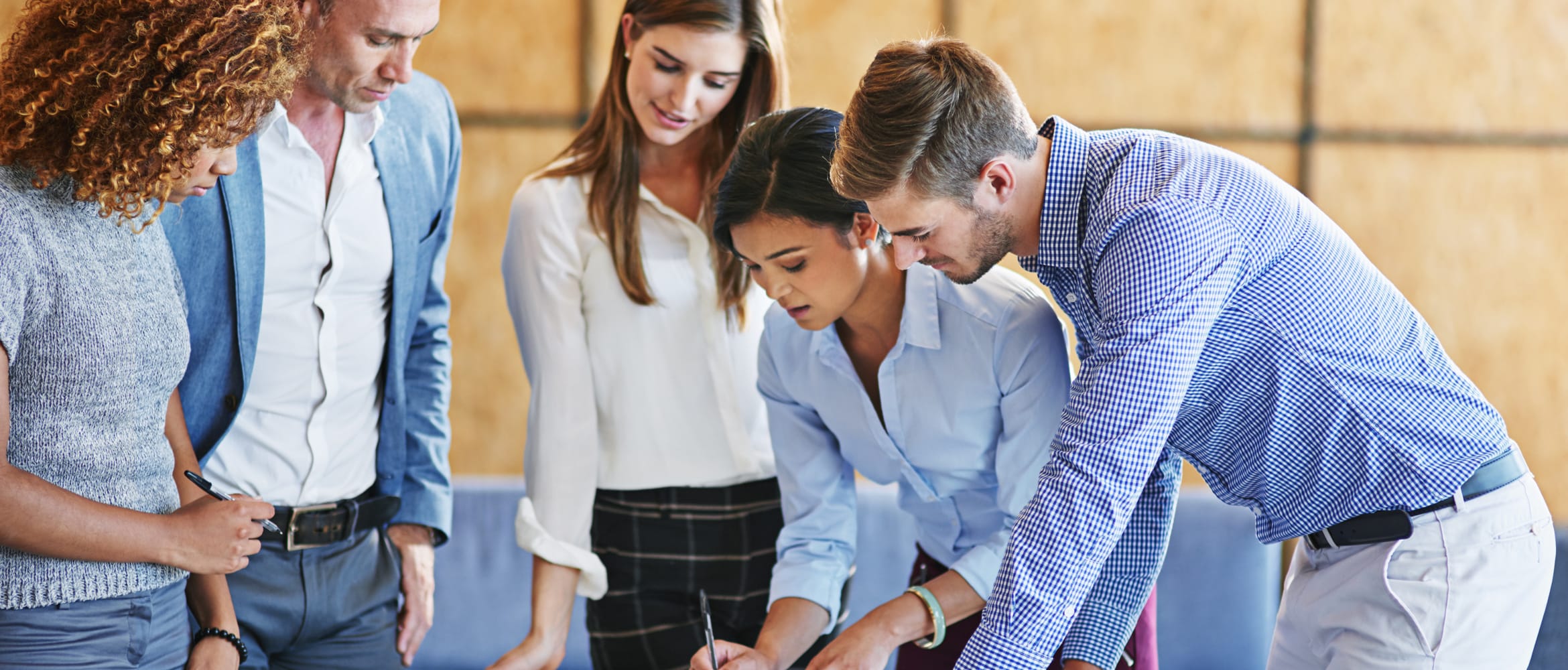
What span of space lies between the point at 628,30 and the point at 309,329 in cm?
71

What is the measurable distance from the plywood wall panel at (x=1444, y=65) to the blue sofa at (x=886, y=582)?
4.22ft

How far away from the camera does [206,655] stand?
156 cm

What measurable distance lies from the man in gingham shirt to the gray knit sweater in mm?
838

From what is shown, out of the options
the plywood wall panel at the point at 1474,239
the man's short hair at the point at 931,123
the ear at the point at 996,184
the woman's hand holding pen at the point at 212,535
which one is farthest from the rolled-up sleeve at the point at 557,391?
the plywood wall panel at the point at 1474,239

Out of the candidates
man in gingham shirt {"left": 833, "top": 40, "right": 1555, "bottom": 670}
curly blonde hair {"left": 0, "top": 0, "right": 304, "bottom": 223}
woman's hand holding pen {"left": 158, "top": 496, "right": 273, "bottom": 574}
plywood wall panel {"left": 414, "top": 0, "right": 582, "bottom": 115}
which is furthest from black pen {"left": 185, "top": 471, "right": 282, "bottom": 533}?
plywood wall panel {"left": 414, "top": 0, "right": 582, "bottom": 115}

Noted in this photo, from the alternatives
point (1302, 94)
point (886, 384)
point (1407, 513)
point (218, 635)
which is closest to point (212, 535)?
point (218, 635)

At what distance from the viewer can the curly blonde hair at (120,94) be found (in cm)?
131

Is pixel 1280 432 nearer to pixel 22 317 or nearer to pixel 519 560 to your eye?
pixel 22 317

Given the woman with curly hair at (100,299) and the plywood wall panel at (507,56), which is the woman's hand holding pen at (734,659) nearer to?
the woman with curly hair at (100,299)

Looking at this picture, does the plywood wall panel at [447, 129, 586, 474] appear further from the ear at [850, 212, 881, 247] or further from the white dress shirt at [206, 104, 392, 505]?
the ear at [850, 212, 881, 247]

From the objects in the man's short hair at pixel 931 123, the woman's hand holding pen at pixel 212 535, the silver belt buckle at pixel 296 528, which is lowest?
the silver belt buckle at pixel 296 528

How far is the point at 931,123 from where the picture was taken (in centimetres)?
144

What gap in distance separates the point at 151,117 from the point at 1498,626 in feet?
5.39

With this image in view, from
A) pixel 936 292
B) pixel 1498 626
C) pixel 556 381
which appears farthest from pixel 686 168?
pixel 1498 626
